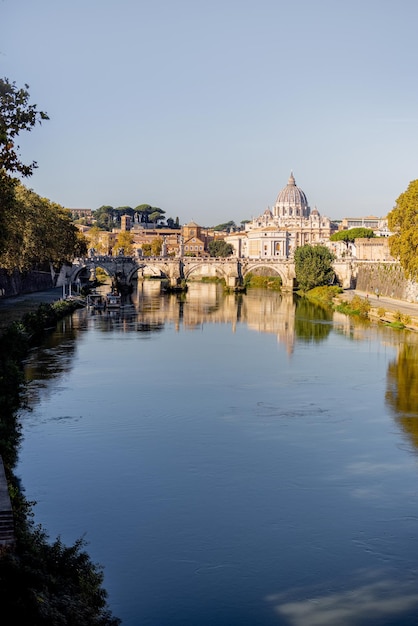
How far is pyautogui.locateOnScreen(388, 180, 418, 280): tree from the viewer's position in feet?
112

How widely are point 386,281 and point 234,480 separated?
3770cm

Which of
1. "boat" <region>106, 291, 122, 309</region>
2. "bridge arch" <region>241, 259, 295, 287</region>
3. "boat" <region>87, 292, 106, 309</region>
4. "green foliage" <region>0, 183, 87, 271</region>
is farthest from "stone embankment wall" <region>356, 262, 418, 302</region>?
"green foliage" <region>0, 183, 87, 271</region>

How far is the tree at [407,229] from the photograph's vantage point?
34.1 metres

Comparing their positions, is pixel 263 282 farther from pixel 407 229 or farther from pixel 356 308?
pixel 407 229

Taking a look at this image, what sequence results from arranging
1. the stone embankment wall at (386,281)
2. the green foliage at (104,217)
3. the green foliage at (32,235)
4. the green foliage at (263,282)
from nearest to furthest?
the green foliage at (32,235) → the stone embankment wall at (386,281) → the green foliage at (263,282) → the green foliage at (104,217)

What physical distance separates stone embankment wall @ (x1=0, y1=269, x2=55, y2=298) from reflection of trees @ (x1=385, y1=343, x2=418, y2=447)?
20168 millimetres

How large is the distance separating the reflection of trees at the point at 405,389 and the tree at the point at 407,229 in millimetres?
6703

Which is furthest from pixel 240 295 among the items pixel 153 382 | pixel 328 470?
pixel 328 470

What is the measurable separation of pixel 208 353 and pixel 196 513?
642 inches

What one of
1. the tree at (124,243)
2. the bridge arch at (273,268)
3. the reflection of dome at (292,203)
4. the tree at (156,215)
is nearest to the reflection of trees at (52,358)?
the bridge arch at (273,268)

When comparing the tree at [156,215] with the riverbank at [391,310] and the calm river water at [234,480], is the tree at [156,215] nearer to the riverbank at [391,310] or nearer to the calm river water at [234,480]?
the riverbank at [391,310]

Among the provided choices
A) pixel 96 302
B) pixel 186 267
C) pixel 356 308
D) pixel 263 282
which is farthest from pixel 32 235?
pixel 263 282

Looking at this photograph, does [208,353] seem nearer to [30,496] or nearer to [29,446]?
[29,446]

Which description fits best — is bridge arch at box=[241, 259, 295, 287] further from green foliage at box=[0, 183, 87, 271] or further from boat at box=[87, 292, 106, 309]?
green foliage at box=[0, 183, 87, 271]
